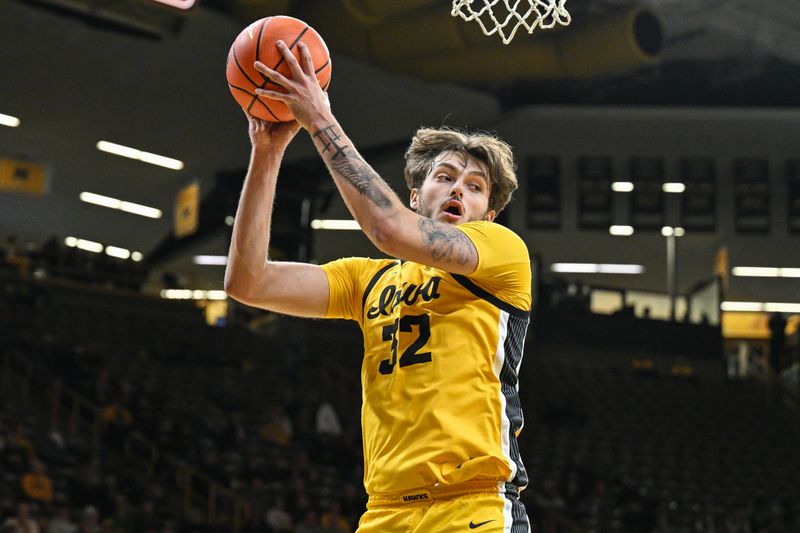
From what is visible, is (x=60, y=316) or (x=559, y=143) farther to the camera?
(x=559, y=143)

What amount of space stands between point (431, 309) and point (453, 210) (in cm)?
37

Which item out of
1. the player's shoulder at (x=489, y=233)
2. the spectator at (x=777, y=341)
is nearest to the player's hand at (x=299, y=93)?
the player's shoulder at (x=489, y=233)

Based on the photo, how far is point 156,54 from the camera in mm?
18344

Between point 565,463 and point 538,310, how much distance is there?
25.5 ft

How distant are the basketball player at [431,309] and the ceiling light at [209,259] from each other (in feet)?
86.2

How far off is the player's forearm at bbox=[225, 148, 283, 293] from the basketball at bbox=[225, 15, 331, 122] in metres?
0.15

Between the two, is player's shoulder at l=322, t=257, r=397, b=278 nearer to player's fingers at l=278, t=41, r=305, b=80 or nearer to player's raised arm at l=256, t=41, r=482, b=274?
player's raised arm at l=256, t=41, r=482, b=274

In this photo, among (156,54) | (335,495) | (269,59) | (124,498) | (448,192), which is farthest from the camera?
(156,54)

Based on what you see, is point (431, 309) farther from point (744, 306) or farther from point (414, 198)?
point (744, 306)

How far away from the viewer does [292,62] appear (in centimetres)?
319

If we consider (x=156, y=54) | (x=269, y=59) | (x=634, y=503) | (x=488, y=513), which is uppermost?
(x=156, y=54)

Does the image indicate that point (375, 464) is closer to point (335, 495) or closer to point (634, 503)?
point (335, 495)

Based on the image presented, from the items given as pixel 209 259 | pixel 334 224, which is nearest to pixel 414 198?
pixel 334 224

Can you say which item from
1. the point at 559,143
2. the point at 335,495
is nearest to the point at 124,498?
the point at 335,495
